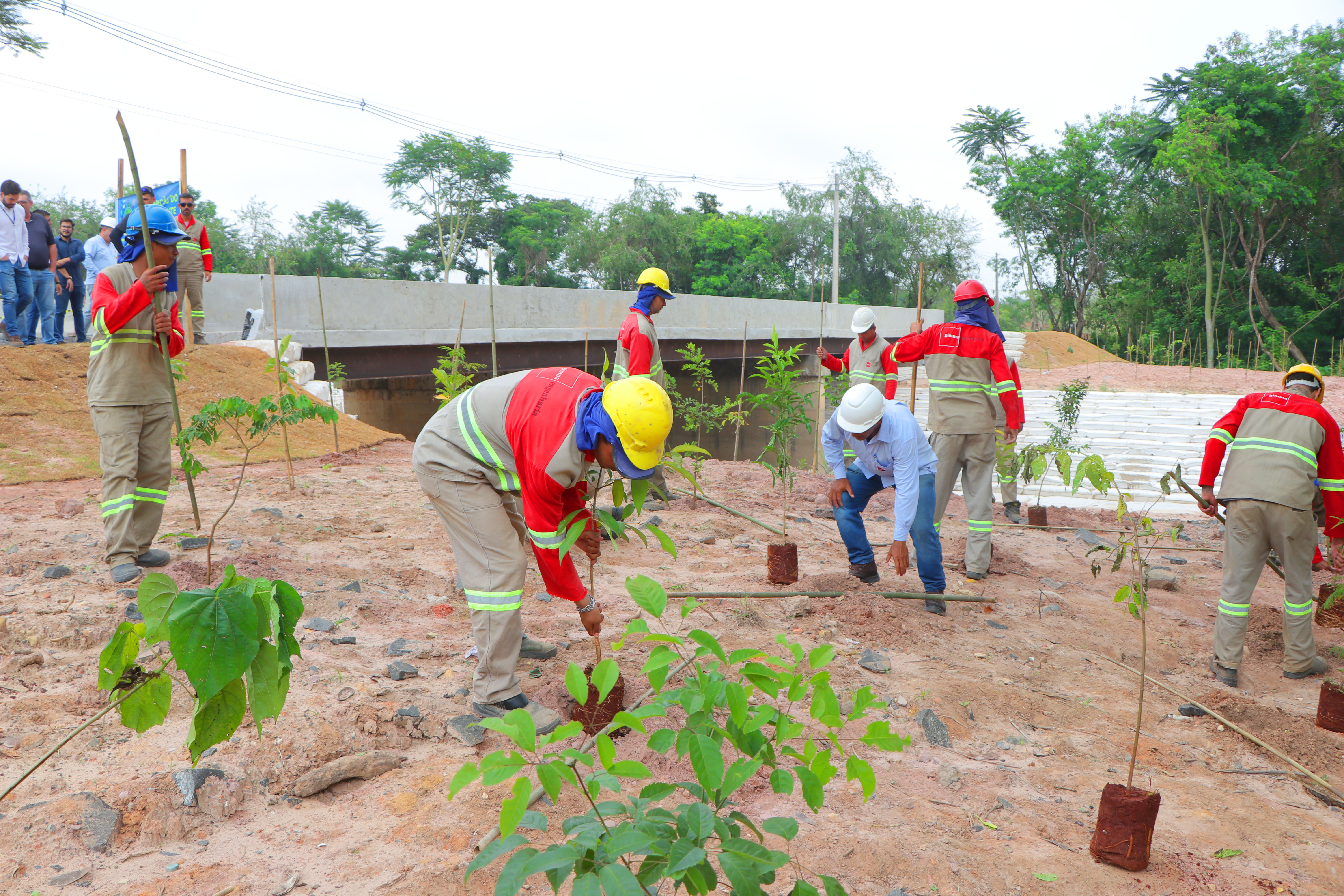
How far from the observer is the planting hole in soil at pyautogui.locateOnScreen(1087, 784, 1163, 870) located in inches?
96.6

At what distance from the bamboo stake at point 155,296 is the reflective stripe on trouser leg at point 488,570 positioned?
1356 millimetres

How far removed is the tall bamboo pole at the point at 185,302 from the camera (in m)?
6.79

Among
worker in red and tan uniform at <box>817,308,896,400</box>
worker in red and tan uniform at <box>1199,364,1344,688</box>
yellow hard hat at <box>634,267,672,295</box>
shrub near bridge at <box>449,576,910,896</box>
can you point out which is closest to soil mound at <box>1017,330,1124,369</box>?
worker in red and tan uniform at <box>817,308,896,400</box>

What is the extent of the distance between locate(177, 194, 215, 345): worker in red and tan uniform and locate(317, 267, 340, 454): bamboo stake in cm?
95

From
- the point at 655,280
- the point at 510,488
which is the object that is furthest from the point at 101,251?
the point at 510,488

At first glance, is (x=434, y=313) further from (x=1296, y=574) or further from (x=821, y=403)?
(x=1296, y=574)

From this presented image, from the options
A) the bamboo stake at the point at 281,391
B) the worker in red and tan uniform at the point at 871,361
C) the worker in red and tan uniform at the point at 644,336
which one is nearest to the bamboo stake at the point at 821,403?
the worker in red and tan uniform at the point at 871,361

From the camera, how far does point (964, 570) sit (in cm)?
580

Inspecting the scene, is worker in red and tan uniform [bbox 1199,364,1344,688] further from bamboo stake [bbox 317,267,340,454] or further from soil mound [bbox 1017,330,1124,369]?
soil mound [bbox 1017,330,1124,369]

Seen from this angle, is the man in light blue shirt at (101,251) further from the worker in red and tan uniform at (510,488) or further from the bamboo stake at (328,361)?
the worker in red and tan uniform at (510,488)

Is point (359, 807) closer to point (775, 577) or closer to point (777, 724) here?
point (777, 724)

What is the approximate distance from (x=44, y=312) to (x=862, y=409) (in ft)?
30.7

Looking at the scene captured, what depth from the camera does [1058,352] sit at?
981 inches

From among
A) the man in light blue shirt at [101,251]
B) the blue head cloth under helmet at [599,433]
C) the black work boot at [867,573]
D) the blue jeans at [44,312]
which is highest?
the man in light blue shirt at [101,251]
